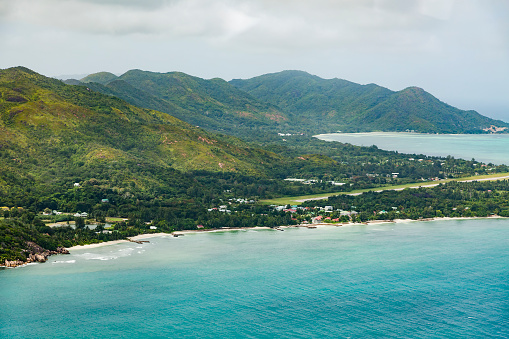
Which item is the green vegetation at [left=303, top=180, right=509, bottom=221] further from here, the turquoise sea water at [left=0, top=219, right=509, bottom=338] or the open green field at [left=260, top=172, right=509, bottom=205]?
the turquoise sea water at [left=0, top=219, right=509, bottom=338]

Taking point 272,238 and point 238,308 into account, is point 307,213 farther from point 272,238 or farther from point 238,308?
point 238,308

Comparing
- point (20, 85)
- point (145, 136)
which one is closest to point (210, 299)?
point (145, 136)

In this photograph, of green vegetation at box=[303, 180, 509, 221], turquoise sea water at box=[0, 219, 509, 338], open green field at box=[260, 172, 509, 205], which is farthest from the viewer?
open green field at box=[260, 172, 509, 205]

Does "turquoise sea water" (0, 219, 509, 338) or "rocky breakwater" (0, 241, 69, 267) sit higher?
"rocky breakwater" (0, 241, 69, 267)

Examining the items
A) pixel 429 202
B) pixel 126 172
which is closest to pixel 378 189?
pixel 429 202

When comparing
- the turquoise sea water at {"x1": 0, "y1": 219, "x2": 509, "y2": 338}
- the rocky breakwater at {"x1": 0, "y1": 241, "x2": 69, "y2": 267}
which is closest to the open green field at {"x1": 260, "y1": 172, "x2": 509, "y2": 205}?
the turquoise sea water at {"x1": 0, "y1": 219, "x2": 509, "y2": 338}

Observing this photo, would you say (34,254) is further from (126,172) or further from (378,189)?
(378,189)
